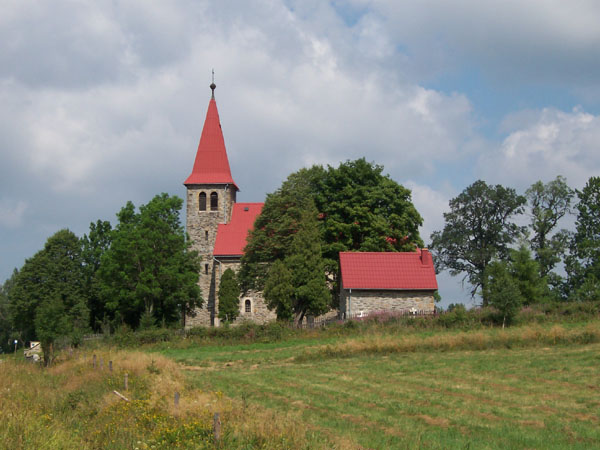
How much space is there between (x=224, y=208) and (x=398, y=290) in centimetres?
1902

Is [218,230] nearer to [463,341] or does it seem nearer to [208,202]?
[208,202]

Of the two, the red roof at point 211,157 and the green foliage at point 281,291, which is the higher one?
the red roof at point 211,157

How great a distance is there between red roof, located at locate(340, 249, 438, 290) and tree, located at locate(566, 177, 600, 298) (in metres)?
15.7

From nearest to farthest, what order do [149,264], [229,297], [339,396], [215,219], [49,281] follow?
[339,396]
[149,264]
[229,297]
[215,219]
[49,281]

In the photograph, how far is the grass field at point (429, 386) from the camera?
11.2 metres

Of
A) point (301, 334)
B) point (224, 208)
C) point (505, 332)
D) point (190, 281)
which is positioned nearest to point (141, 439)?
point (505, 332)

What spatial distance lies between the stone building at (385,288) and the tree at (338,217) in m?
3.35

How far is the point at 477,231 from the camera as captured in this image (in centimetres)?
5150

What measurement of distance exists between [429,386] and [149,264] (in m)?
30.5

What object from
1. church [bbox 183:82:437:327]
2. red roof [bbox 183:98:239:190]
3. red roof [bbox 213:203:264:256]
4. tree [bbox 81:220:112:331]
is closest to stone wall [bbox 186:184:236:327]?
church [bbox 183:82:437:327]

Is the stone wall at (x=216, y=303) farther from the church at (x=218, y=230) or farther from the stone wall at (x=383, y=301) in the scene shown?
the stone wall at (x=383, y=301)

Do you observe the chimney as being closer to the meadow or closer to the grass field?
the meadow

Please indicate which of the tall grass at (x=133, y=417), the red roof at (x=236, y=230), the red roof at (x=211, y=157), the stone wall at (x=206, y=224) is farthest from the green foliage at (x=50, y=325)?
the red roof at (x=211, y=157)

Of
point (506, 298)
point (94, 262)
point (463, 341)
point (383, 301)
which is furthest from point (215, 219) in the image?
point (463, 341)
